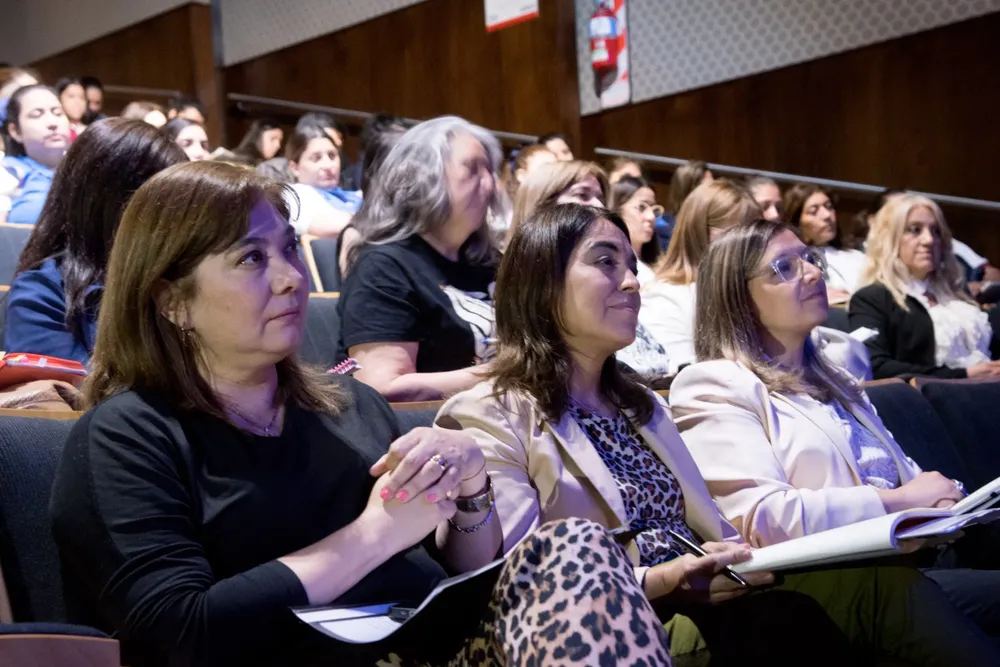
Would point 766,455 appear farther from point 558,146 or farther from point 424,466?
point 558,146

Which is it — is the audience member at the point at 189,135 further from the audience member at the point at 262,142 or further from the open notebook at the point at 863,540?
the open notebook at the point at 863,540

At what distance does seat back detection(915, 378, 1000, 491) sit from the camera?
94.2 inches

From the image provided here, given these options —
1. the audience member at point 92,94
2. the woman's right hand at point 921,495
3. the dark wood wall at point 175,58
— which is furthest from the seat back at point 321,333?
the dark wood wall at point 175,58

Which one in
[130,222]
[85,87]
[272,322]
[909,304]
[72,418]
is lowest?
[909,304]

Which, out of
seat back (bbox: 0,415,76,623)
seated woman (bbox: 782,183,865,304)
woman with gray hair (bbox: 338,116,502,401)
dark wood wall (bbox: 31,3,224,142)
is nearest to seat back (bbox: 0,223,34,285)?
woman with gray hair (bbox: 338,116,502,401)

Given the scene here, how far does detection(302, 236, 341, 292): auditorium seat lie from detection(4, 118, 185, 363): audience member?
1240mm

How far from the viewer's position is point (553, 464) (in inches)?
60.4

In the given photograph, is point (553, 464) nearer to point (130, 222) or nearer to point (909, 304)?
point (130, 222)

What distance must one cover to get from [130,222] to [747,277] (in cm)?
122

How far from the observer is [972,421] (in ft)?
7.98

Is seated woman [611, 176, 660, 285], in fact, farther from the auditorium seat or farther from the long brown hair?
the long brown hair

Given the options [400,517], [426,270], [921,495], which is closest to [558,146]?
[426,270]

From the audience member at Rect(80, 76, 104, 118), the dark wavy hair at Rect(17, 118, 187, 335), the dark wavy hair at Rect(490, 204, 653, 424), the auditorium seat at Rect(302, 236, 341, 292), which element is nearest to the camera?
the dark wavy hair at Rect(490, 204, 653, 424)

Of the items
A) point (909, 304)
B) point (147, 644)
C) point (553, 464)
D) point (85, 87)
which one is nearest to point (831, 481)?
point (553, 464)
